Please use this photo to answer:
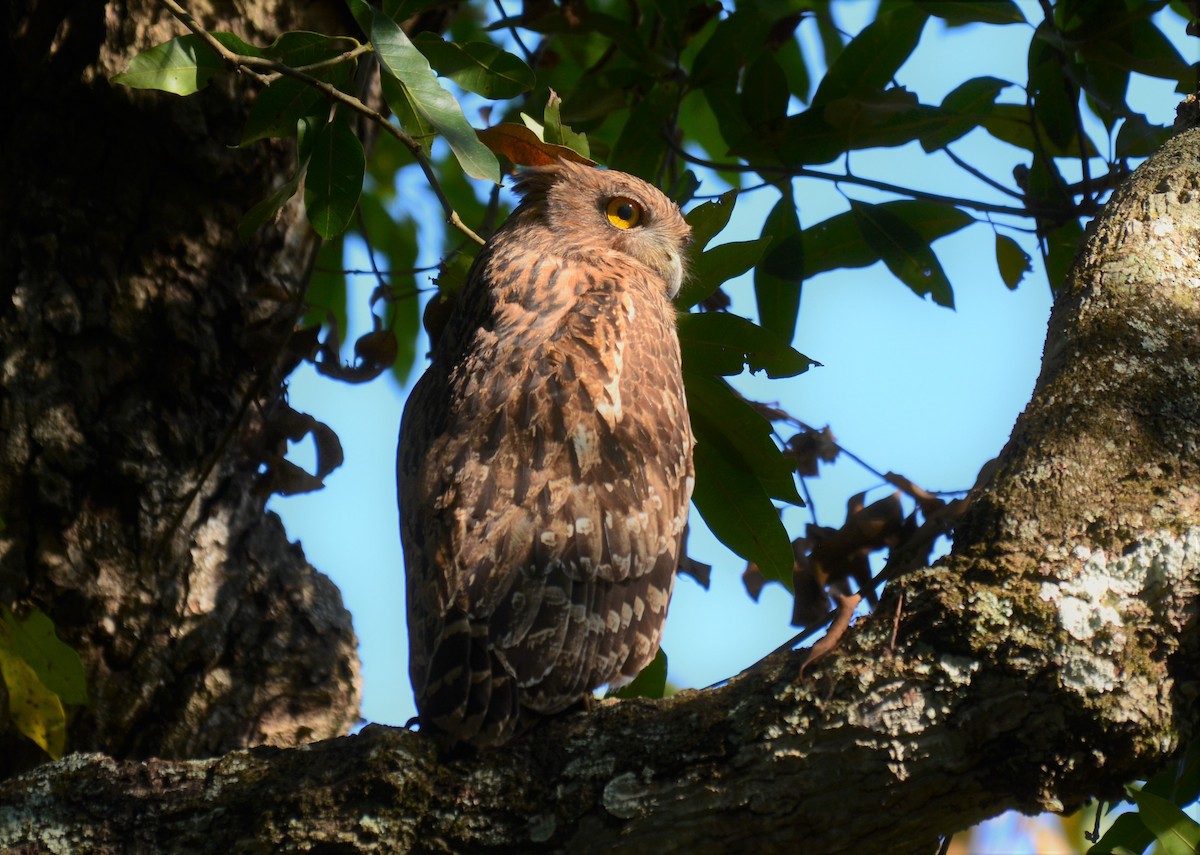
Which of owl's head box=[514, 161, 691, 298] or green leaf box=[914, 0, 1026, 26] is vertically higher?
green leaf box=[914, 0, 1026, 26]

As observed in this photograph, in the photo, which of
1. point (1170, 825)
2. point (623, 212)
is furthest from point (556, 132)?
point (1170, 825)

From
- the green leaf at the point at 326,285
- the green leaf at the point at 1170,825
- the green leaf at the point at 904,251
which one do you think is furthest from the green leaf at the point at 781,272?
the green leaf at the point at 1170,825

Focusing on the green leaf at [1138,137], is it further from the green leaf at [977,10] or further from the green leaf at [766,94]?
the green leaf at [766,94]

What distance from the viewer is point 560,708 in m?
2.43

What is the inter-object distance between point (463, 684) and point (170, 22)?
220 centimetres

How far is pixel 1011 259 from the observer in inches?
160

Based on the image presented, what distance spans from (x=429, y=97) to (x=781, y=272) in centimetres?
160

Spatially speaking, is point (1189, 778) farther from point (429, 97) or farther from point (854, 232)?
point (429, 97)

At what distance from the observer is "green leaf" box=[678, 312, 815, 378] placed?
3256 mm

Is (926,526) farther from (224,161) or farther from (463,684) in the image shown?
(224,161)

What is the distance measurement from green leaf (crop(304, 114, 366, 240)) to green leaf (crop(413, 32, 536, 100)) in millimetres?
347

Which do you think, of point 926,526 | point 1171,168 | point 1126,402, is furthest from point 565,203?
point 1126,402

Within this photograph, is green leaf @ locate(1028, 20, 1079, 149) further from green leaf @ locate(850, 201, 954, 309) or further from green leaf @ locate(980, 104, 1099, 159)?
green leaf @ locate(850, 201, 954, 309)

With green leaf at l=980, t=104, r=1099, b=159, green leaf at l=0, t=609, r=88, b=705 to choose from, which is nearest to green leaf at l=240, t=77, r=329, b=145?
green leaf at l=0, t=609, r=88, b=705
